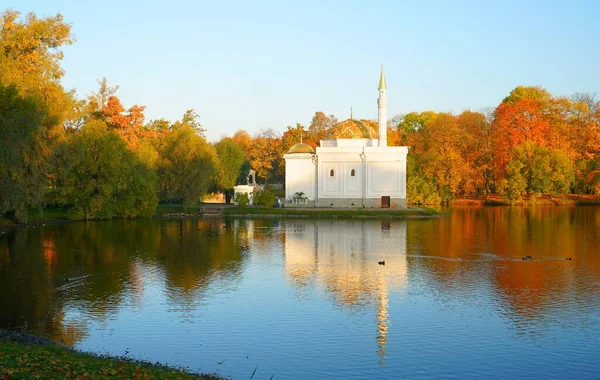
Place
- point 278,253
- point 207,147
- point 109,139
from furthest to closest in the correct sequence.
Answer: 1. point 207,147
2. point 109,139
3. point 278,253

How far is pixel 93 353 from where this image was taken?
1575cm

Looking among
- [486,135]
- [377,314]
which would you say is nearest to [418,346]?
[377,314]

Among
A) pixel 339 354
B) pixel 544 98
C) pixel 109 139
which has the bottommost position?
pixel 339 354

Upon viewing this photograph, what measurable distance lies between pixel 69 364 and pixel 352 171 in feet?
176

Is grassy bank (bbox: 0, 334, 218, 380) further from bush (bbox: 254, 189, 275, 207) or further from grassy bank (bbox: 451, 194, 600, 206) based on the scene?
grassy bank (bbox: 451, 194, 600, 206)

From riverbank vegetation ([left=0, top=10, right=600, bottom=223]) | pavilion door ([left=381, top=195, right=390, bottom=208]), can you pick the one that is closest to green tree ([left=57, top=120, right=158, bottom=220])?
riverbank vegetation ([left=0, top=10, right=600, bottom=223])

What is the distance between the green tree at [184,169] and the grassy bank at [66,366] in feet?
154

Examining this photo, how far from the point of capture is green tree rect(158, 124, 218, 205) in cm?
6172

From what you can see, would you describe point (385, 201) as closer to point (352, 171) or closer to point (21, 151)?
point (352, 171)

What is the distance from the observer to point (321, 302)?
22234 mm

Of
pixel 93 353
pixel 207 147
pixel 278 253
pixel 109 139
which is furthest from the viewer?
pixel 207 147

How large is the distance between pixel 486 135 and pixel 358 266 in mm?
60125

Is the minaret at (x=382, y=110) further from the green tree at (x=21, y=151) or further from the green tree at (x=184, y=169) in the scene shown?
the green tree at (x=21, y=151)

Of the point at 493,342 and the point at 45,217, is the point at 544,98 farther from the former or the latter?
the point at 493,342
